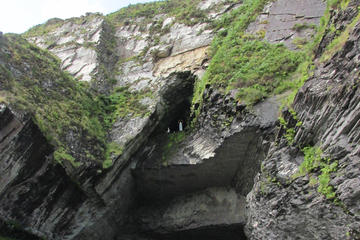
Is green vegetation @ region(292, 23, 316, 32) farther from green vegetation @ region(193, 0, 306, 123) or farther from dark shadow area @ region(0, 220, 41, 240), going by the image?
dark shadow area @ region(0, 220, 41, 240)

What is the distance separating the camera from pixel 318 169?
22.9 ft

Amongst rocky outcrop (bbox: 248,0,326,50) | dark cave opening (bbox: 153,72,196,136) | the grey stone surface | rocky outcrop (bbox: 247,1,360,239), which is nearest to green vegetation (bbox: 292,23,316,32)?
rocky outcrop (bbox: 248,0,326,50)

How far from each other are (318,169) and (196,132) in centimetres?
527

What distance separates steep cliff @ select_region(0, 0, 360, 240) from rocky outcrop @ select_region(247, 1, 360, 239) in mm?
29

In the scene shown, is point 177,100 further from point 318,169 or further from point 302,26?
point 318,169

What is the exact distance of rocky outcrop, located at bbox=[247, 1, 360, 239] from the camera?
20.2ft

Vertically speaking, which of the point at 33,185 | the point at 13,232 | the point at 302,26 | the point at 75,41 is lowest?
the point at 302,26

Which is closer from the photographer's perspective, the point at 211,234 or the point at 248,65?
the point at 248,65

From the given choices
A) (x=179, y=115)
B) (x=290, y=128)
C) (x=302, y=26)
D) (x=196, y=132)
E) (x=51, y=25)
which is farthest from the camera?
(x=51, y=25)

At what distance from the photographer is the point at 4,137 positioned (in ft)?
26.8

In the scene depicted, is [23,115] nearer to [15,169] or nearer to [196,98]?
[15,169]

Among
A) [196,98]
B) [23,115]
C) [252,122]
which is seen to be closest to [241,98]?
[252,122]

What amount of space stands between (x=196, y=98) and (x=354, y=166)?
717cm

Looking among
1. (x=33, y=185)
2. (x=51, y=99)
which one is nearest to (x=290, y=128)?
(x=33, y=185)
